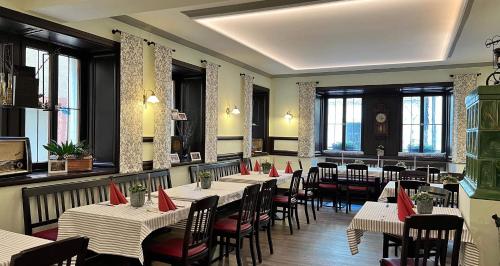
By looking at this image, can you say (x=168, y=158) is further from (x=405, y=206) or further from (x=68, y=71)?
(x=405, y=206)

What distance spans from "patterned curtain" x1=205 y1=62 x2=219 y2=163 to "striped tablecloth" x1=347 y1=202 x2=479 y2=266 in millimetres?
3524

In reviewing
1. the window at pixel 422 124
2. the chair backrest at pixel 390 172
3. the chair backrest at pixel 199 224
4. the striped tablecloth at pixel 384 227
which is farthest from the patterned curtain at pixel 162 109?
the window at pixel 422 124

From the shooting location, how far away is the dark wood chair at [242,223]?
3920mm

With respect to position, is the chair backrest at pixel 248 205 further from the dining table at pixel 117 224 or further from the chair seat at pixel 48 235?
the chair seat at pixel 48 235

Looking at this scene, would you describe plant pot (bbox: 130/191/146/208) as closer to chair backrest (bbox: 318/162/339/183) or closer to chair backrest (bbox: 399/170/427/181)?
chair backrest (bbox: 399/170/427/181)

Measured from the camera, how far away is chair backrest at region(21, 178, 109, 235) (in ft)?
A: 11.6

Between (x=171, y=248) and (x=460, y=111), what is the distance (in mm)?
6689

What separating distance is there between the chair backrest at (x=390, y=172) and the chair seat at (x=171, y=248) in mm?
4716

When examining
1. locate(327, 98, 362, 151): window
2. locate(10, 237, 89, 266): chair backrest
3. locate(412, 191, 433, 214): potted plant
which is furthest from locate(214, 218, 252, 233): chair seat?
locate(327, 98, 362, 151): window

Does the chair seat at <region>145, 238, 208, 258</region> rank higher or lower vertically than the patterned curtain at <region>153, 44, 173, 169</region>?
lower

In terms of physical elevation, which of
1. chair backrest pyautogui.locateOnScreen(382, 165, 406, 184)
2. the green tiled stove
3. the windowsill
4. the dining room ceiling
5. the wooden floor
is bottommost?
the wooden floor

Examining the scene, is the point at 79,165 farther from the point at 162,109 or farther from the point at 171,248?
the point at 171,248

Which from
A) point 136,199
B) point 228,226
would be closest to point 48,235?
point 136,199

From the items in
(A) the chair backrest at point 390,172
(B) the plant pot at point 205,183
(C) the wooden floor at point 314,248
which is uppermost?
(B) the plant pot at point 205,183
